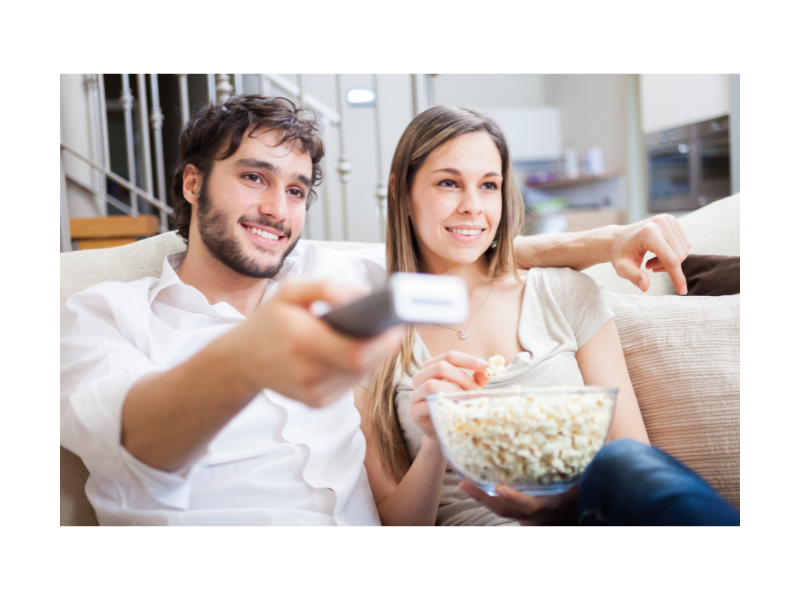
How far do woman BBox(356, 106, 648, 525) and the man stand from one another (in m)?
0.06

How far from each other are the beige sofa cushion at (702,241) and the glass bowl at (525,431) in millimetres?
574

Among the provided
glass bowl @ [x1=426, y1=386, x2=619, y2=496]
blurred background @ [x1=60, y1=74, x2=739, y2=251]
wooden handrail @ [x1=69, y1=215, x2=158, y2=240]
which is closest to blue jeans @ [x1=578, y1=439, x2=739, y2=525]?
glass bowl @ [x1=426, y1=386, x2=619, y2=496]

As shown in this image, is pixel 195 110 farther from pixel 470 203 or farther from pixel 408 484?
pixel 408 484

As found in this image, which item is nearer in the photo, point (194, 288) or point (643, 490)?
point (643, 490)

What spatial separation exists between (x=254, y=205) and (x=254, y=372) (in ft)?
1.47

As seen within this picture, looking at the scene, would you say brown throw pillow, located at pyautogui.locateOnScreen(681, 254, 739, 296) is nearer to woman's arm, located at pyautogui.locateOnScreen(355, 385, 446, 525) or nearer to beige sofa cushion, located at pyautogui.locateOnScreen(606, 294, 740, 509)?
beige sofa cushion, located at pyautogui.locateOnScreen(606, 294, 740, 509)

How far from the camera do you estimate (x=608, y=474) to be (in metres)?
0.76

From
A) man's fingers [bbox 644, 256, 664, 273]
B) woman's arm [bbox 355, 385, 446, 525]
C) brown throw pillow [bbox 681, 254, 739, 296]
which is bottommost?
woman's arm [bbox 355, 385, 446, 525]

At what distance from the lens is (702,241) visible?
138cm

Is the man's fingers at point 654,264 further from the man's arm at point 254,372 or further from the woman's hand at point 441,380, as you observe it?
the man's arm at point 254,372

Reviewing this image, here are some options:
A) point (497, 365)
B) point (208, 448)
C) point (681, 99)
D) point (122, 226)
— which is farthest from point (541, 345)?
point (681, 99)

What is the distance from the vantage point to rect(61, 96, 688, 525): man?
2.61ft

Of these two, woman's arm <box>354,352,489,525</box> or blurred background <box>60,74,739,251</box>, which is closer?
woman's arm <box>354,352,489,525</box>
